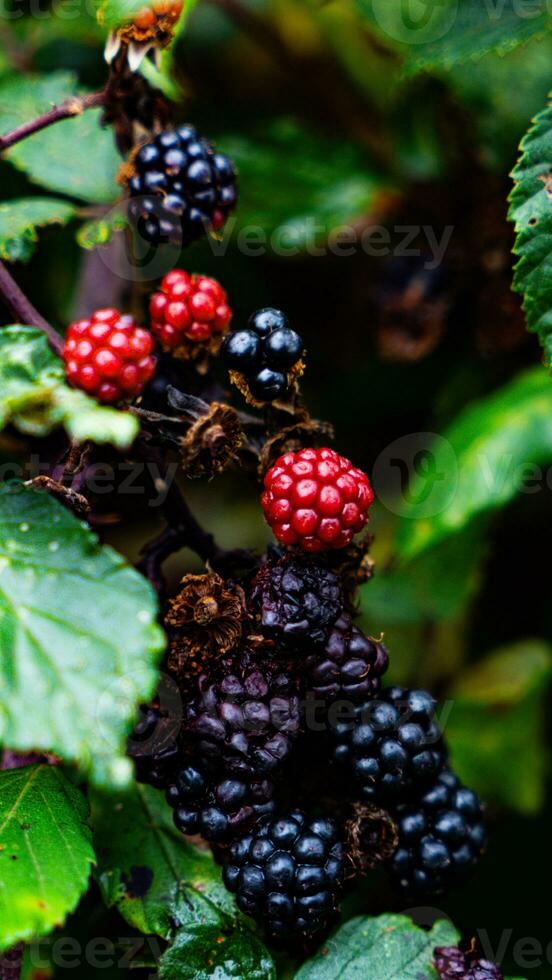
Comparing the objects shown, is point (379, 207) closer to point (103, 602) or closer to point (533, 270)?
point (533, 270)

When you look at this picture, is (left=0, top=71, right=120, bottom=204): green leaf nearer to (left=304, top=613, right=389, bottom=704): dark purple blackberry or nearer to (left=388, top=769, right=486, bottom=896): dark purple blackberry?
(left=304, top=613, right=389, bottom=704): dark purple blackberry

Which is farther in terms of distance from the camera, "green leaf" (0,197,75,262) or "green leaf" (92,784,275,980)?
"green leaf" (0,197,75,262)

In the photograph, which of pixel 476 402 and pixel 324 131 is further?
pixel 324 131

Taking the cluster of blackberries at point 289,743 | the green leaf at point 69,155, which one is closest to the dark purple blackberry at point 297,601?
the cluster of blackberries at point 289,743

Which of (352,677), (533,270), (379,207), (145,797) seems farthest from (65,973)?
(379,207)

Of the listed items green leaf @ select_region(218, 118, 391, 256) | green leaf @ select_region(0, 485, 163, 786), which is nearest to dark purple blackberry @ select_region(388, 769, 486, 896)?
green leaf @ select_region(0, 485, 163, 786)

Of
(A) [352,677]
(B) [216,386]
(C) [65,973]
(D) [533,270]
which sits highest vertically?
(D) [533,270]
